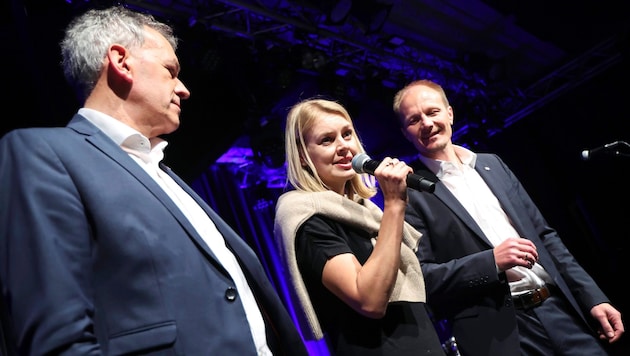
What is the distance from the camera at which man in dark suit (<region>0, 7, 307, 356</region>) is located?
3.24ft

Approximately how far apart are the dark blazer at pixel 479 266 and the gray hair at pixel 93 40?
1482 millimetres

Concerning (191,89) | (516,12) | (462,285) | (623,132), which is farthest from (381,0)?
(623,132)

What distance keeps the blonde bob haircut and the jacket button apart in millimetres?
735

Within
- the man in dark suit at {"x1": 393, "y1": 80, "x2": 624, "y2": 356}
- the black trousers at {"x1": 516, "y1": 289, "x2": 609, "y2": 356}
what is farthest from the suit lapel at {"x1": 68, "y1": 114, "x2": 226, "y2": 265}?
the black trousers at {"x1": 516, "y1": 289, "x2": 609, "y2": 356}

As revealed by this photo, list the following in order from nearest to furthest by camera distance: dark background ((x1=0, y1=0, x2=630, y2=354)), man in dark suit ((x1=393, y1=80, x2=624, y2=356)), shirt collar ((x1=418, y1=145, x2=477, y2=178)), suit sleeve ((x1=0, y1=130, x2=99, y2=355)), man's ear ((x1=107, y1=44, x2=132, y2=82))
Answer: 1. suit sleeve ((x1=0, y1=130, x2=99, y2=355))
2. man's ear ((x1=107, y1=44, x2=132, y2=82))
3. man in dark suit ((x1=393, y1=80, x2=624, y2=356))
4. shirt collar ((x1=418, y1=145, x2=477, y2=178))
5. dark background ((x1=0, y1=0, x2=630, y2=354))

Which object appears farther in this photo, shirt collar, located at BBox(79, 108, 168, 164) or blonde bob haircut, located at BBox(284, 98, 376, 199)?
blonde bob haircut, located at BBox(284, 98, 376, 199)

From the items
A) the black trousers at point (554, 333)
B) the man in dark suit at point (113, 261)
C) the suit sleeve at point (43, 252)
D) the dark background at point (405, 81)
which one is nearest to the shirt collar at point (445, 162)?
the dark background at point (405, 81)

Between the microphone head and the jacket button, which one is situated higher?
the microphone head

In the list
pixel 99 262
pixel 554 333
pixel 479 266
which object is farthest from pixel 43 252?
pixel 554 333

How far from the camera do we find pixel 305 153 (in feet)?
6.59

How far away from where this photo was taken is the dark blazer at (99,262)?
38.5 inches

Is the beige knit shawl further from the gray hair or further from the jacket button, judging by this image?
the gray hair

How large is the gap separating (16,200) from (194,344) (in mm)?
508

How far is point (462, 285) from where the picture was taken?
2.05 m
